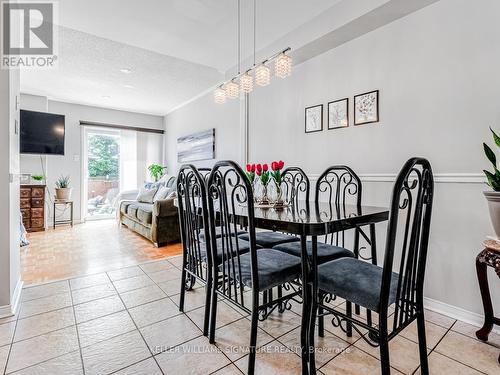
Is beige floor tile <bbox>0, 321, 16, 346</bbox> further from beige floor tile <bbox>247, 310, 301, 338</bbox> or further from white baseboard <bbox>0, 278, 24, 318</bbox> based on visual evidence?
beige floor tile <bbox>247, 310, 301, 338</bbox>

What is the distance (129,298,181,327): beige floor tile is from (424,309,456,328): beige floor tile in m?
1.80

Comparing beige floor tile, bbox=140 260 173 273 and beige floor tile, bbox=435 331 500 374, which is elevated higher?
beige floor tile, bbox=140 260 173 273

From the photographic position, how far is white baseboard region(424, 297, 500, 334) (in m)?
1.72

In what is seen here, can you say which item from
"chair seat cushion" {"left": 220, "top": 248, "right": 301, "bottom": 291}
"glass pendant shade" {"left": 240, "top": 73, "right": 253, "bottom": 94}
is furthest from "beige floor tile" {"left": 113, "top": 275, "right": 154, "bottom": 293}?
"glass pendant shade" {"left": 240, "top": 73, "right": 253, "bottom": 94}

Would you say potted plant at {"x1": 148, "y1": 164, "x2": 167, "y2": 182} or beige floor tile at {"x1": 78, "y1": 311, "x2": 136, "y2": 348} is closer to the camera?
beige floor tile at {"x1": 78, "y1": 311, "x2": 136, "y2": 348}

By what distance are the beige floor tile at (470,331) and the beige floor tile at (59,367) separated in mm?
2245

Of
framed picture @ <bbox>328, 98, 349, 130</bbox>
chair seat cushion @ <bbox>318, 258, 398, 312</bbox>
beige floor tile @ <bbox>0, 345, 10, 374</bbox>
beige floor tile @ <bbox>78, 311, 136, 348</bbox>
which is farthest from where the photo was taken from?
framed picture @ <bbox>328, 98, 349, 130</bbox>

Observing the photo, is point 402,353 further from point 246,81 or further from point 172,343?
point 246,81

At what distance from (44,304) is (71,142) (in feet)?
14.4

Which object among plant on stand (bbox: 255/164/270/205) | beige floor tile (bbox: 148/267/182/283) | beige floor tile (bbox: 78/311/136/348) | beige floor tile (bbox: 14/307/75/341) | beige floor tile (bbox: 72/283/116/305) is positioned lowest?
beige floor tile (bbox: 78/311/136/348)

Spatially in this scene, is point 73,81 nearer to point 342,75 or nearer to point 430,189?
point 342,75

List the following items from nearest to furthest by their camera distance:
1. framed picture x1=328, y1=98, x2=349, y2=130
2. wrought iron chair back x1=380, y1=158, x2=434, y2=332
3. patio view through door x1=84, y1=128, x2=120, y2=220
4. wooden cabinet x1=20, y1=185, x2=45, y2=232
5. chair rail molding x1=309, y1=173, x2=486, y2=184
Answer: wrought iron chair back x1=380, y1=158, x2=434, y2=332, chair rail molding x1=309, y1=173, x2=486, y2=184, framed picture x1=328, y1=98, x2=349, y2=130, wooden cabinet x1=20, y1=185, x2=45, y2=232, patio view through door x1=84, y1=128, x2=120, y2=220

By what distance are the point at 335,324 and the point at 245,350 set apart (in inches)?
25.3

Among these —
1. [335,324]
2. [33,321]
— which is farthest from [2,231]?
[335,324]
